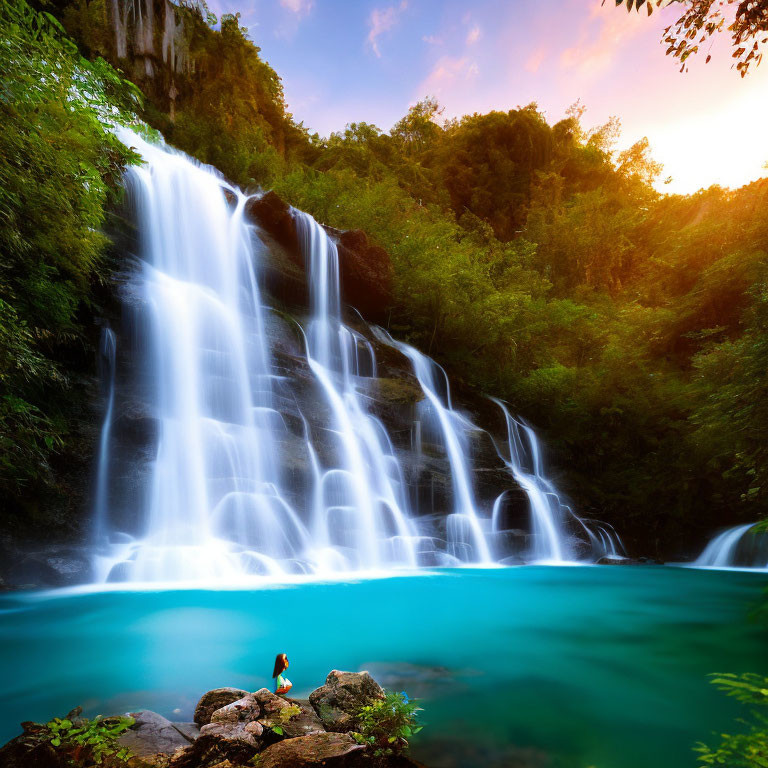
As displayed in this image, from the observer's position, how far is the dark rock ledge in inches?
91.4

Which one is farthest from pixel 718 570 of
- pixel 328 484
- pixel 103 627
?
pixel 103 627

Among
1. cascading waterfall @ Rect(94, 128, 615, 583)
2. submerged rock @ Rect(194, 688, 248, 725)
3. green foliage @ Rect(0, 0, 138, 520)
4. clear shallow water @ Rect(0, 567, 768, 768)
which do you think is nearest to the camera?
submerged rock @ Rect(194, 688, 248, 725)

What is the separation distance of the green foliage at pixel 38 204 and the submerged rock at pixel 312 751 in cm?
373

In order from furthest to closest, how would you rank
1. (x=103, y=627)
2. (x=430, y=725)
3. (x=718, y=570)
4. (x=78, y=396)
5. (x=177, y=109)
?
(x=177, y=109)
(x=718, y=570)
(x=78, y=396)
(x=103, y=627)
(x=430, y=725)

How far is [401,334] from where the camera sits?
18.0 meters

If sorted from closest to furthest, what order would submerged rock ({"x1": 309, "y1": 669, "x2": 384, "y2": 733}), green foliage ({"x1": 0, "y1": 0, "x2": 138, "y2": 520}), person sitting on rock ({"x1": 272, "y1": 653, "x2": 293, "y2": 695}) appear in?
1. submerged rock ({"x1": 309, "y1": 669, "x2": 384, "y2": 733})
2. person sitting on rock ({"x1": 272, "y1": 653, "x2": 293, "y2": 695})
3. green foliage ({"x1": 0, "y1": 0, "x2": 138, "y2": 520})

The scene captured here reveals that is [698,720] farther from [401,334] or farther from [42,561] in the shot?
[401,334]

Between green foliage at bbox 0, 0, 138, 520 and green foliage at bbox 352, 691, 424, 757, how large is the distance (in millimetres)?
3935

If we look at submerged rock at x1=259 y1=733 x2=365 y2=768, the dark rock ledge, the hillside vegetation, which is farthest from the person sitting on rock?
the hillside vegetation

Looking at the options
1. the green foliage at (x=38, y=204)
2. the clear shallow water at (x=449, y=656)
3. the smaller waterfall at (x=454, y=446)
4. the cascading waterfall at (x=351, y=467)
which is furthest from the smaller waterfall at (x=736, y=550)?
the green foliage at (x=38, y=204)

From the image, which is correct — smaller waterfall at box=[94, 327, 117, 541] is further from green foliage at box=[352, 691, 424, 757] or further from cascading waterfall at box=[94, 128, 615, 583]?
green foliage at box=[352, 691, 424, 757]

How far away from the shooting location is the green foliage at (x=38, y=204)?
174 inches

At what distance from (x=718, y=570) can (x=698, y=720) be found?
10270 mm

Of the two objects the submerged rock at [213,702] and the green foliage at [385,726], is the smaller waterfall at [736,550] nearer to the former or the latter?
the green foliage at [385,726]
